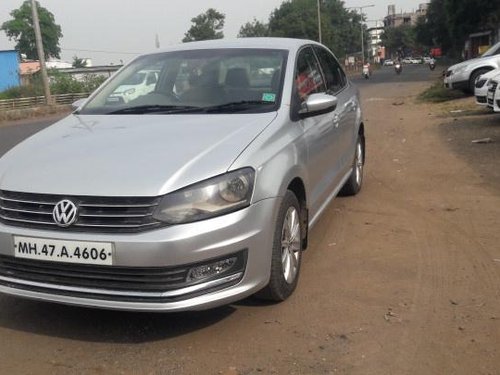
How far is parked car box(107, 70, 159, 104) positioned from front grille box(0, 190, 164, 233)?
61.2 inches

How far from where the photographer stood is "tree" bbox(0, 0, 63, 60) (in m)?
93.9

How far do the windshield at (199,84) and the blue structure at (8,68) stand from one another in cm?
5500

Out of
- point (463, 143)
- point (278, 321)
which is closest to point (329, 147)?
point (278, 321)

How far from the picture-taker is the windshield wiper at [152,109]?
429 cm

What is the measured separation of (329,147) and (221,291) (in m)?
2.09

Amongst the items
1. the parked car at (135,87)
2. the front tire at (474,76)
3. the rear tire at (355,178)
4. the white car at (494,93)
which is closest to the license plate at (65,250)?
the parked car at (135,87)

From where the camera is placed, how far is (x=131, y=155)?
11.2 ft

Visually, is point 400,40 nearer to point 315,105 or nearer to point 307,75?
point 307,75

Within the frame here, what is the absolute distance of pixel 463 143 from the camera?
9867 millimetres

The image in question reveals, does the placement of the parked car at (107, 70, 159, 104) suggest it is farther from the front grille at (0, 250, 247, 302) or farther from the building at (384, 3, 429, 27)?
the building at (384, 3, 429, 27)

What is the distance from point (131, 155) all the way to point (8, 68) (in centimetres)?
5729

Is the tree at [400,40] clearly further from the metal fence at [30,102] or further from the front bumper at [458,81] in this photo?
the front bumper at [458,81]

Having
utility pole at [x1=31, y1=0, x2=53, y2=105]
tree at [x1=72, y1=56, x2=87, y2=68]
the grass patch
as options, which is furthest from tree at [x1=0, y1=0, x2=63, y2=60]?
the grass patch

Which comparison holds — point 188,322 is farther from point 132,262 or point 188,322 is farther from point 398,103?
point 398,103
